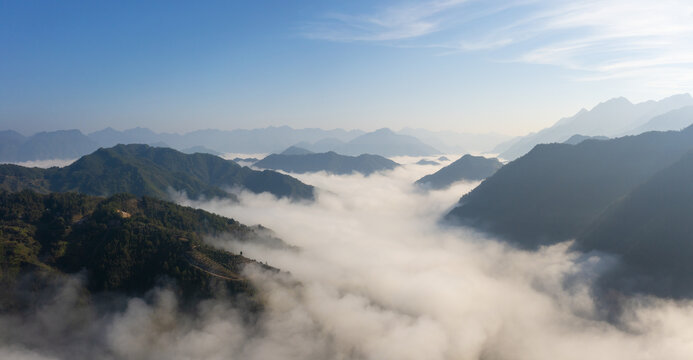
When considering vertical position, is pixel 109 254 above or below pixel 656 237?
below

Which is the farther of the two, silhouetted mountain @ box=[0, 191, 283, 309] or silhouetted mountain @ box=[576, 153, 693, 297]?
silhouetted mountain @ box=[576, 153, 693, 297]

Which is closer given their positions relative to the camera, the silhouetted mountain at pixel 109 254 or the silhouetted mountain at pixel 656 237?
the silhouetted mountain at pixel 109 254

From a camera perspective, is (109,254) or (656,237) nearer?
(109,254)

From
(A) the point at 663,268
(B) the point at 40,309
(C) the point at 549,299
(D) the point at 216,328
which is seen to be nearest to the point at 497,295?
(C) the point at 549,299
